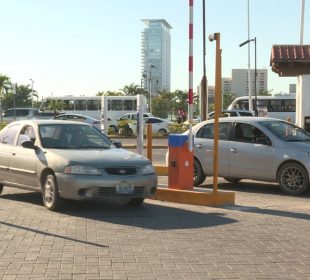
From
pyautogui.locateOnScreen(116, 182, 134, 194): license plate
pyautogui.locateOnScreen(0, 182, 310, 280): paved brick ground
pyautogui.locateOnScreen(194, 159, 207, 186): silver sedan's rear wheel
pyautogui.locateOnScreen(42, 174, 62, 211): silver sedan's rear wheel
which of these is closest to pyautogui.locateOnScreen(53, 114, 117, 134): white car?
pyautogui.locateOnScreen(194, 159, 207, 186): silver sedan's rear wheel

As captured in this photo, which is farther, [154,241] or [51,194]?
[51,194]

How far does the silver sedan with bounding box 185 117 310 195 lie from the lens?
37.4 ft

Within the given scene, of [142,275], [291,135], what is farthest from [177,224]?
→ [291,135]

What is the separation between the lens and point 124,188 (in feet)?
29.7

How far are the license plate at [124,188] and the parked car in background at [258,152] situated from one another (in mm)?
3664

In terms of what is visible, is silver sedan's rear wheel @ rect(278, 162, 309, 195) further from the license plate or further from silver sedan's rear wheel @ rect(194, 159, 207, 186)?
the license plate

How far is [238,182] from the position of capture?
13.7 m

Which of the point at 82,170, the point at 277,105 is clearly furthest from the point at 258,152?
the point at 277,105

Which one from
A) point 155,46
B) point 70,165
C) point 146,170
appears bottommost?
point 146,170

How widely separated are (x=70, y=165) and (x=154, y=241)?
95.2 inches

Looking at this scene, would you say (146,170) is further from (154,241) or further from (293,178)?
(293,178)

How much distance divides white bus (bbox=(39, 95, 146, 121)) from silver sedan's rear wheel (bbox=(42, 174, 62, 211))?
39.1 m

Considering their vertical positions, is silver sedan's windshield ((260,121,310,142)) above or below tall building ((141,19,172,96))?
below

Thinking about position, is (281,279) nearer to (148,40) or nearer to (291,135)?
(291,135)
